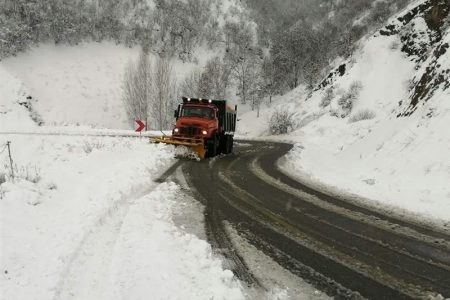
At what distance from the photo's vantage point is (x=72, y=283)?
476 centimetres

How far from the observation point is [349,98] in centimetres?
3606

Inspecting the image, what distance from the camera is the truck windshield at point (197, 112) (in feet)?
63.5

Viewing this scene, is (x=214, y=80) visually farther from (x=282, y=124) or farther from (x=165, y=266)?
(x=165, y=266)

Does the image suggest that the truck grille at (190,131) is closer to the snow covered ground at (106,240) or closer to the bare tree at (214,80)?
the snow covered ground at (106,240)

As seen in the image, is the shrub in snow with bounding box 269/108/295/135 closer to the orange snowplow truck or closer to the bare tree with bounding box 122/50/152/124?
Answer: the bare tree with bounding box 122/50/152/124

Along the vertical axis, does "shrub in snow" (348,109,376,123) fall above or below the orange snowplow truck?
above

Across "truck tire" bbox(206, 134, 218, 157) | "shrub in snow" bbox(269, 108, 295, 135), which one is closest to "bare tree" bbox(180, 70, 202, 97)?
"shrub in snow" bbox(269, 108, 295, 135)

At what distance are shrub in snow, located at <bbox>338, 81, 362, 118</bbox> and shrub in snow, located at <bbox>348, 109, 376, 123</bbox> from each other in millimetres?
1982

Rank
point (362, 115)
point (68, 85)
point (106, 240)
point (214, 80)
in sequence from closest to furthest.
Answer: point (106, 240) < point (362, 115) < point (68, 85) < point (214, 80)

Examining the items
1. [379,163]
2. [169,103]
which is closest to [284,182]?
[379,163]

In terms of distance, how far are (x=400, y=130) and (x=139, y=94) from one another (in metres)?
38.2

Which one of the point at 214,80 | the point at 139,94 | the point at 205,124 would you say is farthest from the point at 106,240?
the point at 214,80

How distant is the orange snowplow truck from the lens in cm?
1823

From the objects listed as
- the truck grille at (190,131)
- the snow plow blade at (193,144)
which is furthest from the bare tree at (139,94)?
the snow plow blade at (193,144)
